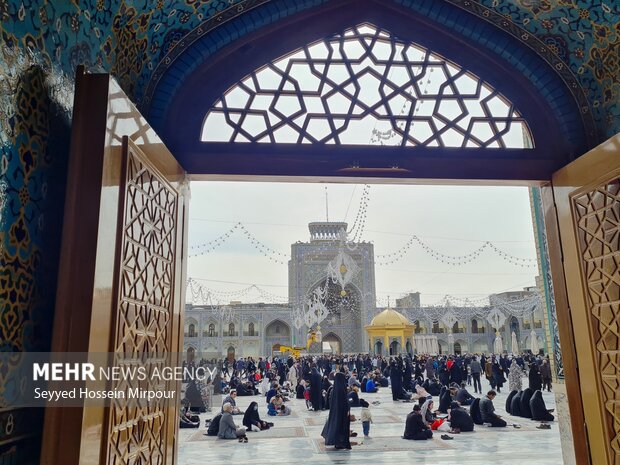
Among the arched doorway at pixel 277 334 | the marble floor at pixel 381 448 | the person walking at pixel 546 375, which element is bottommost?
the marble floor at pixel 381 448

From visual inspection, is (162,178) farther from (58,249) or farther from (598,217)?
(598,217)

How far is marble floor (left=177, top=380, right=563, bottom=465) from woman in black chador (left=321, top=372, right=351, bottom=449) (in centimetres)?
11

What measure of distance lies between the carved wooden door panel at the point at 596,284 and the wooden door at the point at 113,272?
1.84 m

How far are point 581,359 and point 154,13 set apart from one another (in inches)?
99.7

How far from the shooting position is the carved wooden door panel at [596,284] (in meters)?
2.20

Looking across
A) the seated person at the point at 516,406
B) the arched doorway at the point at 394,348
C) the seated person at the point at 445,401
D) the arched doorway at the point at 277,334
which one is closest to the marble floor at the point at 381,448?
the seated person at the point at 516,406

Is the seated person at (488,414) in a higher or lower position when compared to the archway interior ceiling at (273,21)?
lower

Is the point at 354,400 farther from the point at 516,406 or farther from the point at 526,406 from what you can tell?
the point at 526,406

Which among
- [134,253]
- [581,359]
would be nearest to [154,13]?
[134,253]

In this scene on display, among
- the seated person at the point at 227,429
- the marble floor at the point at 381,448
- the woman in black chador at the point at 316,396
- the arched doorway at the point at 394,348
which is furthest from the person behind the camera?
the arched doorway at the point at 394,348

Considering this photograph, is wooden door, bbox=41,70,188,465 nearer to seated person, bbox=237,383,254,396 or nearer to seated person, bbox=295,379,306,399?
seated person, bbox=295,379,306,399

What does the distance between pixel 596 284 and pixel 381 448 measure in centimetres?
385

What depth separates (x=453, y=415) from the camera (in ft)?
21.2

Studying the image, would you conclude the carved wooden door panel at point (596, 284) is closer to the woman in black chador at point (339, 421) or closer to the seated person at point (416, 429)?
the woman in black chador at point (339, 421)
